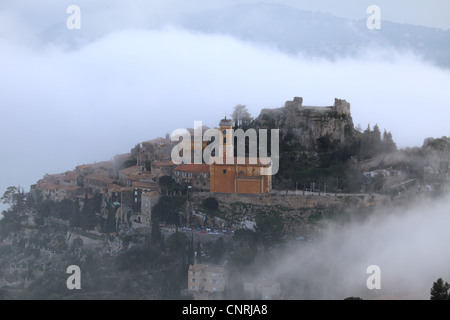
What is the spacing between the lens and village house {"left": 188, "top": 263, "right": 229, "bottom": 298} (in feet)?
88.1

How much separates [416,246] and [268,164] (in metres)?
7.86

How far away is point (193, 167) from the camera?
32531 millimetres

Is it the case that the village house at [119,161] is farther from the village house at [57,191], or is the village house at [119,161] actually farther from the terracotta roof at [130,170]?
the village house at [57,191]

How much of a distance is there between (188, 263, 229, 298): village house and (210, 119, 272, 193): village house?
5047 mm

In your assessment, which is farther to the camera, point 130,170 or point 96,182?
point 130,170

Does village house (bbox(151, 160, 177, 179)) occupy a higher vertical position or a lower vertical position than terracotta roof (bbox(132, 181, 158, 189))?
higher

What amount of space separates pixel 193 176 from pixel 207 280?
6.70m

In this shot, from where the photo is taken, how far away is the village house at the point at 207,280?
26844mm

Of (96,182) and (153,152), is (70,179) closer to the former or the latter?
(96,182)

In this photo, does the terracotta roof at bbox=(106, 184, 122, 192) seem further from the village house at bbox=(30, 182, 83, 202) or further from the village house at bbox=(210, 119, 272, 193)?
the village house at bbox=(210, 119, 272, 193)

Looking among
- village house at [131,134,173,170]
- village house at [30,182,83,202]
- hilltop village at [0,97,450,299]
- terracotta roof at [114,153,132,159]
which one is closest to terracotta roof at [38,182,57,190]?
village house at [30,182,83,202]

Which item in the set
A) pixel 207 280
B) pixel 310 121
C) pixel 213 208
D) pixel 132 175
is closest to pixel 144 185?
pixel 132 175

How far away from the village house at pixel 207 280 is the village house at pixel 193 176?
18.4 ft

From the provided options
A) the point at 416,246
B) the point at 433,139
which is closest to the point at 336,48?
the point at 433,139
